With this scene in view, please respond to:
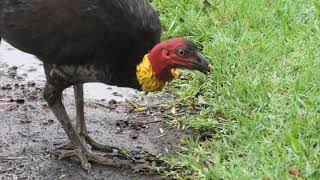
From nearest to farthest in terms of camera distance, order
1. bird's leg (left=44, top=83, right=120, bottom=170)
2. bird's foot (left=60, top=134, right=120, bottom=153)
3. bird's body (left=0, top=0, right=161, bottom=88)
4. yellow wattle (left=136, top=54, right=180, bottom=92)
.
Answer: bird's body (left=0, top=0, right=161, bottom=88), yellow wattle (left=136, top=54, right=180, bottom=92), bird's leg (left=44, top=83, right=120, bottom=170), bird's foot (left=60, top=134, right=120, bottom=153)

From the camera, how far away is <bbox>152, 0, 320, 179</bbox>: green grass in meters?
4.21

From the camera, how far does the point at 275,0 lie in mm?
6652

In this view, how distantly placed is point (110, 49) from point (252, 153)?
1.07 meters

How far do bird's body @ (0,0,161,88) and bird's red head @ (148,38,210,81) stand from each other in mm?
134

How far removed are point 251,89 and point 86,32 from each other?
4.90 feet

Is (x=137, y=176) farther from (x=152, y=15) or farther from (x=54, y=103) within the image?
(x=152, y=15)

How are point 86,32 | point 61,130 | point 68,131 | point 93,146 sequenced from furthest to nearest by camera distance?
point 61,130, point 93,146, point 68,131, point 86,32

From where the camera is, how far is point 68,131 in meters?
4.64

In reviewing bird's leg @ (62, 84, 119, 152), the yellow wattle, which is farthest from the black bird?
bird's leg @ (62, 84, 119, 152)

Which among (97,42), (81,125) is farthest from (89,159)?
(97,42)

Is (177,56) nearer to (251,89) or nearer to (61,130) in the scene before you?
(251,89)

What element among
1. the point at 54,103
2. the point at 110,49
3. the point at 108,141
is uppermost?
the point at 110,49

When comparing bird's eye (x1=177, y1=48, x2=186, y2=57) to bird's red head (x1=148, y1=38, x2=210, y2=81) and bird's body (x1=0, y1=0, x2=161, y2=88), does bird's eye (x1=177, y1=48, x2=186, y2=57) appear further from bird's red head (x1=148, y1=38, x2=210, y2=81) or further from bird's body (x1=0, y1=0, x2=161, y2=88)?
bird's body (x1=0, y1=0, x2=161, y2=88)

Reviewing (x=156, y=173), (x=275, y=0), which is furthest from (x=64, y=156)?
(x=275, y=0)
